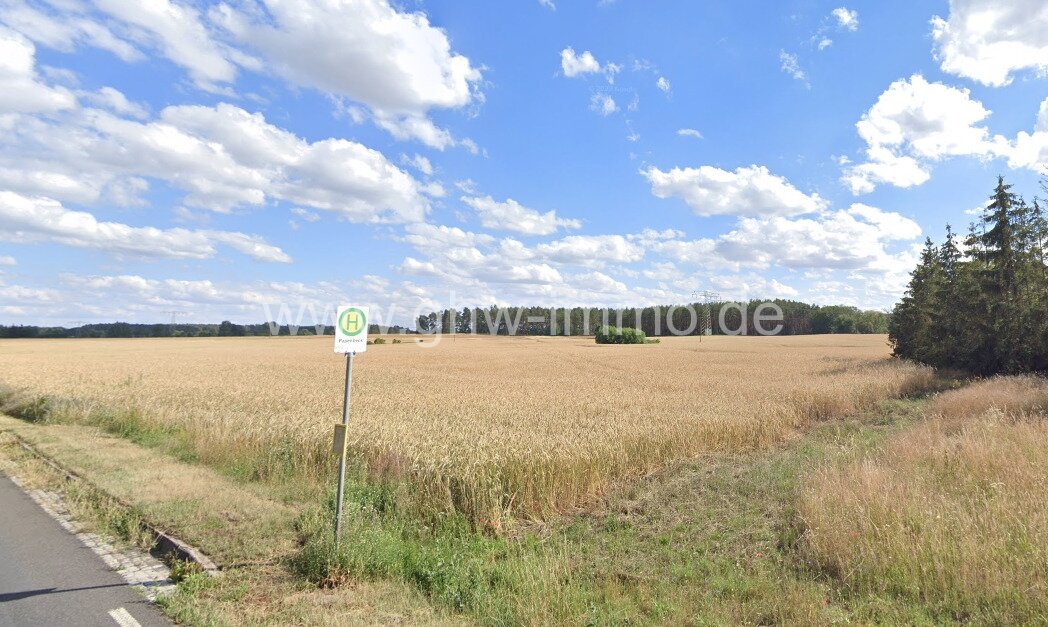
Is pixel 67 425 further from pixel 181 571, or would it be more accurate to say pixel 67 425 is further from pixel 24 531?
pixel 181 571

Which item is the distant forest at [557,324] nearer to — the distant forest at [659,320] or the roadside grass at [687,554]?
the distant forest at [659,320]

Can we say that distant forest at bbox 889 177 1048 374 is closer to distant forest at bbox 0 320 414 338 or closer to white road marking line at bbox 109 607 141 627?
white road marking line at bbox 109 607 141 627

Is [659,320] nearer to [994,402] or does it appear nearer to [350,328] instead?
[994,402]

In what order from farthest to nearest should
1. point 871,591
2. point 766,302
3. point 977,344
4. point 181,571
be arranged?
point 766,302, point 977,344, point 181,571, point 871,591

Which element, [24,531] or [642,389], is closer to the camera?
[24,531]

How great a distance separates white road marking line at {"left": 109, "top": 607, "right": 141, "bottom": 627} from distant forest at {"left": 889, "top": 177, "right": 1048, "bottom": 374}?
33.8 metres

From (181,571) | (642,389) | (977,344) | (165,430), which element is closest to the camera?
(181,571)

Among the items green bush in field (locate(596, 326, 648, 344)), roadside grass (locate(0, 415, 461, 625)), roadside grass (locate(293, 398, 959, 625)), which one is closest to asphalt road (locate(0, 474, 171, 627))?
roadside grass (locate(0, 415, 461, 625))

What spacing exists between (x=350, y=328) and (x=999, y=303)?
34874mm

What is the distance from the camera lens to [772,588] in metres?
6.23

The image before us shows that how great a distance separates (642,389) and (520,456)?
657 inches

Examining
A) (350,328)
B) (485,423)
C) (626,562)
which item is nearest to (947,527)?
(626,562)

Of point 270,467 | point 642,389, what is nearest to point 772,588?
point 270,467

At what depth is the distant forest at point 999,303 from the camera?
27.2 metres
